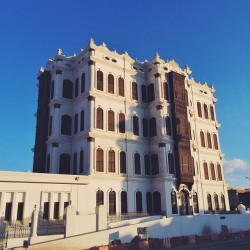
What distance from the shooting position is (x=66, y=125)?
3064 centimetres

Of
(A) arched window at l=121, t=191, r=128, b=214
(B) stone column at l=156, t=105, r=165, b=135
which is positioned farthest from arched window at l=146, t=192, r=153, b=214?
(B) stone column at l=156, t=105, r=165, b=135

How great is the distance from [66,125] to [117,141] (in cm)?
600

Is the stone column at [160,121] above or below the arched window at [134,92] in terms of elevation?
below

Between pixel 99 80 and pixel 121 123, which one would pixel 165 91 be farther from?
pixel 99 80

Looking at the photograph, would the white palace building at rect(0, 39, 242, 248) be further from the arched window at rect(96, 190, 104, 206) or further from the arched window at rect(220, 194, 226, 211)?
the arched window at rect(220, 194, 226, 211)

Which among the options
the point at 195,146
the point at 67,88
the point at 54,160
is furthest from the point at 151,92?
the point at 54,160

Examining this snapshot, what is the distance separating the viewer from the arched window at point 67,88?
104 feet

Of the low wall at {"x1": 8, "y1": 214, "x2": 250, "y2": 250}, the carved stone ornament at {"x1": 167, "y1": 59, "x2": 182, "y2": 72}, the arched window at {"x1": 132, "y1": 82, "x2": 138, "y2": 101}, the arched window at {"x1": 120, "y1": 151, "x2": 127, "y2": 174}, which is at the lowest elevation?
the low wall at {"x1": 8, "y1": 214, "x2": 250, "y2": 250}

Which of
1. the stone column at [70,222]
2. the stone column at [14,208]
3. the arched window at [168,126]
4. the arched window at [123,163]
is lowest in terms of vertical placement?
the stone column at [70,222]

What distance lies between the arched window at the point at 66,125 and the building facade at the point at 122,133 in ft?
0.04

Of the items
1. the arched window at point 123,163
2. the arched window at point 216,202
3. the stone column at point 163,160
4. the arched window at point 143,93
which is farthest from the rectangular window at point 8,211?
the arched window at point 216,202

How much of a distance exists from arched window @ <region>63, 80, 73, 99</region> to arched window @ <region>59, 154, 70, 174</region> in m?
6.94

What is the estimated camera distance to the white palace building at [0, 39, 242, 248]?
87.0 ft

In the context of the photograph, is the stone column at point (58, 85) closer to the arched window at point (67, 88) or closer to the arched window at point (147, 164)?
the arched window at point (67, 88)
